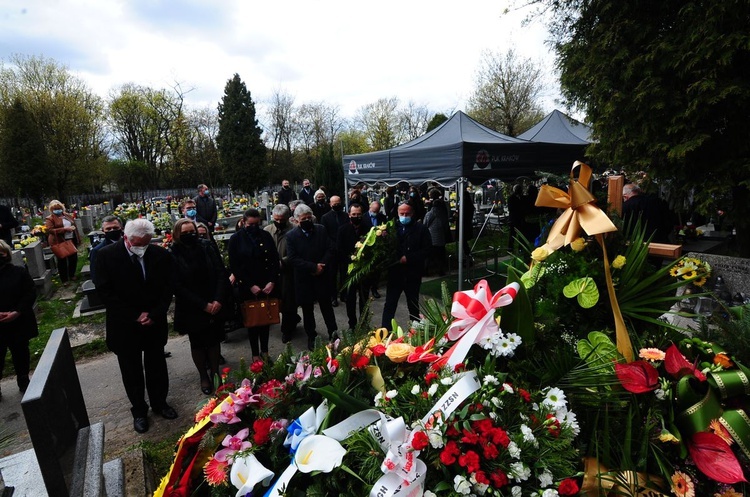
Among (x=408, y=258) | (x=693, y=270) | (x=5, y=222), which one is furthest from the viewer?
(x=5, y=222)

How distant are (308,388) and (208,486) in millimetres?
501

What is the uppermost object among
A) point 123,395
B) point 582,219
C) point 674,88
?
point 674,88

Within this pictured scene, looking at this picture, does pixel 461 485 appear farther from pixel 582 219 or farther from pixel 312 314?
pixel 312 314

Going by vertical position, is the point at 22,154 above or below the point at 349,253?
above

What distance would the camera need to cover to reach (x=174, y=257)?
12.8 ft

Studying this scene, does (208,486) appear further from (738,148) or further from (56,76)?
(56,76)

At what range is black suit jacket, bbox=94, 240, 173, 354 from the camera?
349 centimetres

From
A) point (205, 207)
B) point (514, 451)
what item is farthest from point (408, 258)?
point (205, 207)

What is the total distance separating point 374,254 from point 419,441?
146 inches

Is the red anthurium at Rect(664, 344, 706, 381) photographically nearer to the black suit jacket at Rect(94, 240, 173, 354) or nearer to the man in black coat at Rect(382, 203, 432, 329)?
the man in black coat at Rect(382, 203, 432, 329)

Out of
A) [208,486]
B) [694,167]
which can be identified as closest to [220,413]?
[208,486]

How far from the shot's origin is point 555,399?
1.38 m

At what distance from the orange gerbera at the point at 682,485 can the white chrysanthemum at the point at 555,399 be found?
0.42 m

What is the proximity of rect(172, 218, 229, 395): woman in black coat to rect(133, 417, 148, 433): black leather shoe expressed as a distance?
0.61 m
